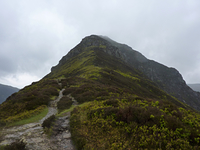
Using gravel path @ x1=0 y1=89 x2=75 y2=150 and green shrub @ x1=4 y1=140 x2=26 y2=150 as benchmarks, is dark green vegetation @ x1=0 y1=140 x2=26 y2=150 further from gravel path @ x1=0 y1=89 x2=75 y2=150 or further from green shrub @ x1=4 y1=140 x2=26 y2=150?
gravel path @ x1=0 y1=89 x2=75 y2=150

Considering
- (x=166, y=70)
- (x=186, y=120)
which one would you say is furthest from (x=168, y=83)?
(x=186, y=120)

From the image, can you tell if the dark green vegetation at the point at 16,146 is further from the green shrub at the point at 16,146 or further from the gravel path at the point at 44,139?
the gravel path at the point at 44,139

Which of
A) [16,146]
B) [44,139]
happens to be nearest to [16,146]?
[16,146]

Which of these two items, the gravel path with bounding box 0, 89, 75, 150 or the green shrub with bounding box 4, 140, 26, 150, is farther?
the gravel path with bounding box 0, 89, 75, 150

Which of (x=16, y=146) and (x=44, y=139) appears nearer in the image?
(x=16, y=146)

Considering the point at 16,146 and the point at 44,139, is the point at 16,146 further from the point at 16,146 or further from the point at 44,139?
the point at 44,139

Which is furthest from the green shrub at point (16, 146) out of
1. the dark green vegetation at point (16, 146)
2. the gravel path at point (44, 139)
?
the gravel path at point (44, 139)

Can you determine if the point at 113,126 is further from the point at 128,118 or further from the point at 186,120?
the point at 186,120

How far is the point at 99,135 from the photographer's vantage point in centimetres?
760

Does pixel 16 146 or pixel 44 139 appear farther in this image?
pixel 44 139

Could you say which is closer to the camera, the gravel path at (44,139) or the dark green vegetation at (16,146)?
the dark green vegetation at (16,146)

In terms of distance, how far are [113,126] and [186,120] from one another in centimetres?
485

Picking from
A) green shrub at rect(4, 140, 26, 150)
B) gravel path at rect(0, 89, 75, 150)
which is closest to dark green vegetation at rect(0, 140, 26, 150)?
green shrub at rect(4, 140, 26, 150)

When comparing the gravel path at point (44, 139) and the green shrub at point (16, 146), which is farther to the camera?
the gravel path at point (44, 139)
